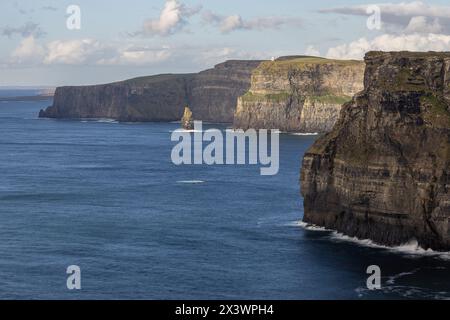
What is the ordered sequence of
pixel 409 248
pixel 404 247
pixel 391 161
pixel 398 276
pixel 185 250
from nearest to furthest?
pixel 398 276
pixel 409 248
pixel 404 247
pixel 185 250
pixel 391 161

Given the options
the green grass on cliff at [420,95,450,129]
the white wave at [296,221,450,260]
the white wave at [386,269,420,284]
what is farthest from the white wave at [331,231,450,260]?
the green grass on cliff at [420,95,450,129]

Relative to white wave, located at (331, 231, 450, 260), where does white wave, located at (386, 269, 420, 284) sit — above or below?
below

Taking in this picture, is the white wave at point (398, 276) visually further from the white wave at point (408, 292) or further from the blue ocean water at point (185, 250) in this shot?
the white wave at point (408, 292)

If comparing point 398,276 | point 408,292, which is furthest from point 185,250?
point 408,292

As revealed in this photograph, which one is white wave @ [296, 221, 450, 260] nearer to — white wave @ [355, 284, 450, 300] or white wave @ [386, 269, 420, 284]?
white wave @ [386, 269, 420, 284]

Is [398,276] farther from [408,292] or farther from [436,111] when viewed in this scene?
[436,111]

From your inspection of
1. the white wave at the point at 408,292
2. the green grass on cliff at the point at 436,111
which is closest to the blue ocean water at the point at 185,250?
the white wave at the point at 408,292
